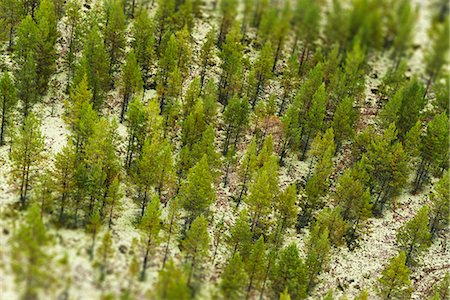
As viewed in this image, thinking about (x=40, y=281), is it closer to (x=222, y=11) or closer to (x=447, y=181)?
(x=447, y=181)

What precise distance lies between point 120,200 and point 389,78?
172ft

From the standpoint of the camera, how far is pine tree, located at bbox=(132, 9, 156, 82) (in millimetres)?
78062

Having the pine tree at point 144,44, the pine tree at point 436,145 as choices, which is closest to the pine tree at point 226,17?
the pine tree at point 144,44

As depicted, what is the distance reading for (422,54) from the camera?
112562mm

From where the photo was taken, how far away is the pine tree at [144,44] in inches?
3073

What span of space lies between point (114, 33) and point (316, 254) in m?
45.7

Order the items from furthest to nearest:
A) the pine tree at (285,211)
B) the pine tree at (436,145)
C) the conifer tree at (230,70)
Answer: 1. the conifer tree at (230,70)
2. the pine tree at (436,145)
3. the pine tree at (285,211)

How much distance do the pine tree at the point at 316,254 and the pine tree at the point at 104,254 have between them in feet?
79.3

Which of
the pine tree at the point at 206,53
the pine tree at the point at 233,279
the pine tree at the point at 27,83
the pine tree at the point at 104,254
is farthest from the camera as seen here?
the pine tree at the point at 206,53

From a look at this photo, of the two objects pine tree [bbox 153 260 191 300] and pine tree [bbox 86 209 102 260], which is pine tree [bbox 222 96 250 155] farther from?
pine tree [bbox 153 260 191 300]

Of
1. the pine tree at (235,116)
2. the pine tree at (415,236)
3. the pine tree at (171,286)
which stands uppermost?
the pine tree at (235,116)

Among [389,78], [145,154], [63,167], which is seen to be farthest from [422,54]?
[63,167]

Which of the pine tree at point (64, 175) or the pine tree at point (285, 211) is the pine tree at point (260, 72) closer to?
the pine tree at point (285, 211)

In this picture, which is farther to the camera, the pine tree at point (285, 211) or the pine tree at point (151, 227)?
the pine tree at point (285, 211)
